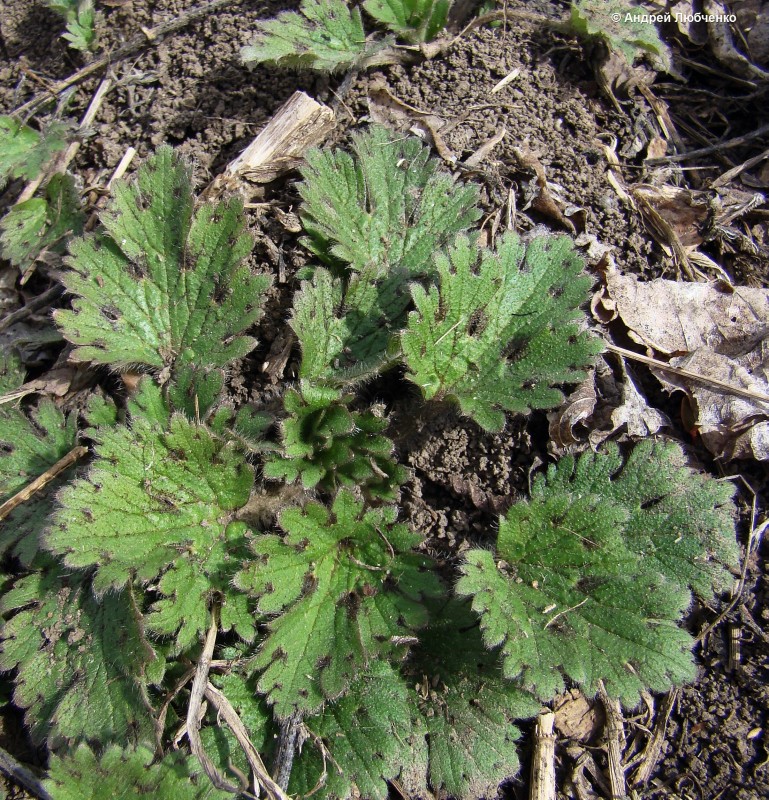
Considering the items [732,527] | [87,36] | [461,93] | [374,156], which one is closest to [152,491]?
[374,156]

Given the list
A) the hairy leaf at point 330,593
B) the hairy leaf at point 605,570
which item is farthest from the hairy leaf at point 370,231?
the hairy leaf at point 605,570

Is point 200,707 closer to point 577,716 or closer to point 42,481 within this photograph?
point 42,481

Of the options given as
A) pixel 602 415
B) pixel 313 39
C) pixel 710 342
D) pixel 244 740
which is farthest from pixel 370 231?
pixel 244 740

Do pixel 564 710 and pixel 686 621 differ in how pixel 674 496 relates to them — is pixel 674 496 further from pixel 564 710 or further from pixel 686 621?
pixel 564 710

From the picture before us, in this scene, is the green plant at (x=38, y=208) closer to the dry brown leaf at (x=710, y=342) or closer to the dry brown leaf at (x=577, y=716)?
the dry brown leaf at (x=710, y=342)

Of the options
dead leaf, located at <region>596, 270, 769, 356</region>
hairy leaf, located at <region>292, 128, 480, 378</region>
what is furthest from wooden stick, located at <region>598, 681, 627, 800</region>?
hairy leaf, located at <region>292, 128, 480, 378</region>

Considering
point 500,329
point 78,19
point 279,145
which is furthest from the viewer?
point 78,19

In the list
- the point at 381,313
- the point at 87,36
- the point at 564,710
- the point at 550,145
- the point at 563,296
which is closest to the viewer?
the point at 564,710
